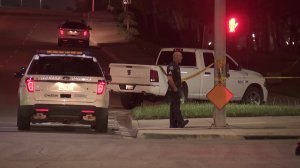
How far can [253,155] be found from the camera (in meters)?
13.8

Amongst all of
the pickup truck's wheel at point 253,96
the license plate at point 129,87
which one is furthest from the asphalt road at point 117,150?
the pickup truck's wheel at point 253,96

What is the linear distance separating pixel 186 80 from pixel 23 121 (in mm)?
7410

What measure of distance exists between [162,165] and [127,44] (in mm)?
42413

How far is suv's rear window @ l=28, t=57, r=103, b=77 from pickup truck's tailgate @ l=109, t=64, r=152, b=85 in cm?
530

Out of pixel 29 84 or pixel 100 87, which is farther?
pixel 100 87

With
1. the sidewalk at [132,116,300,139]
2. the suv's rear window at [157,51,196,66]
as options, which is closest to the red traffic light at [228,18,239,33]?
the suv's rear window at [157,51,196,66]

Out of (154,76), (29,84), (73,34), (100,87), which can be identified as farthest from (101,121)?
(73,34)

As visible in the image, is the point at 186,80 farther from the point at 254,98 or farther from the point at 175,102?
the point at 175,102

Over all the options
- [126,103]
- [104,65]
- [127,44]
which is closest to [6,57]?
[104,65]

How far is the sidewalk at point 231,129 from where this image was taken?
666 inches

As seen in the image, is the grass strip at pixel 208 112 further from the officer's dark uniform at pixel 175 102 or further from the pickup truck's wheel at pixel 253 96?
the pickup truck's wheel at pixel 253 96

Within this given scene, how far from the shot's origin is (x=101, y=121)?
1736 centimetres

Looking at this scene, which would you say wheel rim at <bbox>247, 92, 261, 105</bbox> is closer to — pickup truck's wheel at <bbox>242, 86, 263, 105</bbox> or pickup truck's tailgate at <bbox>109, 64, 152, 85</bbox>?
pickup truck's wheel at <bbox>242, 86, 263, 105</bbox>

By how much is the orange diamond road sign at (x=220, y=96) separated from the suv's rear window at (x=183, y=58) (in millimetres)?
5901
